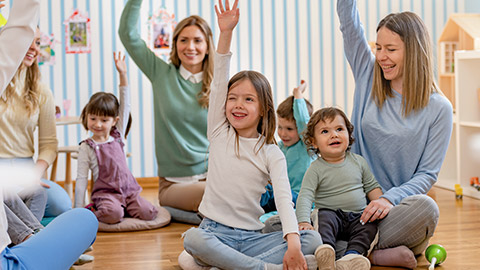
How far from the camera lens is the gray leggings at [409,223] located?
2.22m

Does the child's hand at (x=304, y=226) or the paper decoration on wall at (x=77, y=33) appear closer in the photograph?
the child's hand at (x=304, y=226)

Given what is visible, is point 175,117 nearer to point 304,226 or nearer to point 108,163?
point 108,163

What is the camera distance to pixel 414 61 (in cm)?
237

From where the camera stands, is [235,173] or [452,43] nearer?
[235,173]

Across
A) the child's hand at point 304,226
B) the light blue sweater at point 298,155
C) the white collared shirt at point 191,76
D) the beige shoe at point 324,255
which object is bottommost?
the beige shoe at point 324,255

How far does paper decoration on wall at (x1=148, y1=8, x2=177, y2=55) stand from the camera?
4785 millimetres

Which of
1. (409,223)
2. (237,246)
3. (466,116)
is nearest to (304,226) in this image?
(237,246)

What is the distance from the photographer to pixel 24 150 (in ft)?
9.00

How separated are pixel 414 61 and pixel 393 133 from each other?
0.29 meters

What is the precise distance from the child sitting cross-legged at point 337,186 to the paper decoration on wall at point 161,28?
2.61 meters

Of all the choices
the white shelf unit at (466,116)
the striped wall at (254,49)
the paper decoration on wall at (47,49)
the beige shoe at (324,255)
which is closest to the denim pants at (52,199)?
the beige shoe at (324,255)

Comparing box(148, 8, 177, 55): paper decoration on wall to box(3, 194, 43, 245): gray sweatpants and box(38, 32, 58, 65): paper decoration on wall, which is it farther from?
box(3, 194, 43, 245): gray sweatpants

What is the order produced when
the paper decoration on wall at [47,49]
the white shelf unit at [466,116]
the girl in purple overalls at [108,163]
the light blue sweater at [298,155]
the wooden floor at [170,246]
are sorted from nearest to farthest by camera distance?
the wooden floor at [170,246] → the light blue sweater at [298,155] → the girl in purple overalls at [108,163] → the white shelf unit at [466,116] → the paper decoration on wall at [47,49]

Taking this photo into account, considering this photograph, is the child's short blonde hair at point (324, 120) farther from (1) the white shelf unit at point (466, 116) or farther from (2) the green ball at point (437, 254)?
(1) the white shelf unit at point (466, 116)
